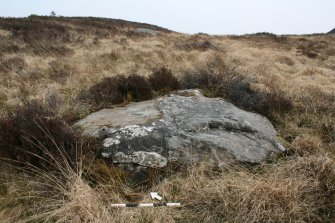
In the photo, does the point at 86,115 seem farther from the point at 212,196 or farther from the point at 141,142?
the point at 212,196

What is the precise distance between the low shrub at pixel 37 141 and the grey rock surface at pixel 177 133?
0.33 meters

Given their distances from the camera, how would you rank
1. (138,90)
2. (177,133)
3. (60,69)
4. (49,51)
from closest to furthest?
(177,133) < (138,90) < (60,69) < (49,51)

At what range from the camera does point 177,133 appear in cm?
400

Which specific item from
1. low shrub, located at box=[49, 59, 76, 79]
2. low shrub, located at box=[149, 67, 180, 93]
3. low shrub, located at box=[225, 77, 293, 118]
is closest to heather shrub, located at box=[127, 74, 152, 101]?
low shrub, located at box=[149, 67, 180, 93]

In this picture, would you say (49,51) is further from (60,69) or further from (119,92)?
(119,92)

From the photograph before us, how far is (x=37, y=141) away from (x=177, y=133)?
1.43 m

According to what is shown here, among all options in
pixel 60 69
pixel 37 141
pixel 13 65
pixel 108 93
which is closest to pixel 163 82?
pixel 108 93

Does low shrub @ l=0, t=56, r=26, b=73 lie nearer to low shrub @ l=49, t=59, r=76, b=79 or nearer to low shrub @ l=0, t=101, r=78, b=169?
low shrub @ l=49, t=59, r=76, b=79

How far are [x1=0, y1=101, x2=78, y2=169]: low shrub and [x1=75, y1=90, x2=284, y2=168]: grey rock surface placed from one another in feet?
1.07

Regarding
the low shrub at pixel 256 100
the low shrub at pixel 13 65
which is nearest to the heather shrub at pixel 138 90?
the low shrub at pixel 256 100

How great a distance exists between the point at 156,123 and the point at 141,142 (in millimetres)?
379

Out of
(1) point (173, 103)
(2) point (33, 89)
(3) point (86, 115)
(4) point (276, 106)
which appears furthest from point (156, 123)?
(2) point (33, 89)

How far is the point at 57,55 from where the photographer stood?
11.1 m

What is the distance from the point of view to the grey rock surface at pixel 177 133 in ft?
12.3
